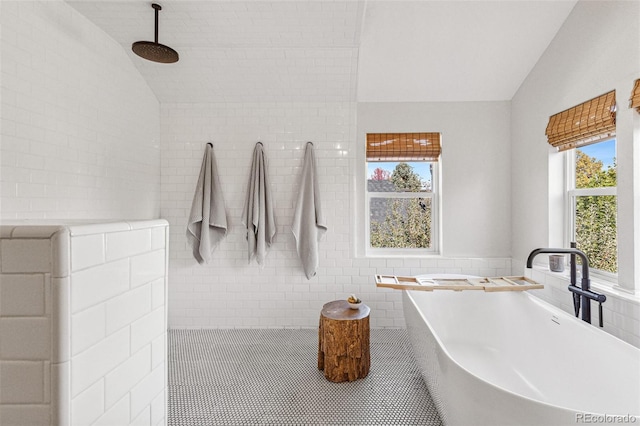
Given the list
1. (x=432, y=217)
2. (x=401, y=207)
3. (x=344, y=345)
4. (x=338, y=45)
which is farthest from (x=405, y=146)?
(x=344, y=345)

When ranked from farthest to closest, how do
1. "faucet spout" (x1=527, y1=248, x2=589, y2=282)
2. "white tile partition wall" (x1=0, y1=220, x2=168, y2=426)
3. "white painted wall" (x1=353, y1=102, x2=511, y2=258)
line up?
"white painted wall" (x1=353, y1=102, x2=511, y2=258) < "faucet spout" (x1=527, y1=248, x2=589, y2=282) < "white tile partition wall" (x1=0, y1=220, x2=168, y2=426)

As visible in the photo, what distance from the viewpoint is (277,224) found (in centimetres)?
313

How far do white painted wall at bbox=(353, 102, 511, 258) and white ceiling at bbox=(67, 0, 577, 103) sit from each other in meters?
0.12

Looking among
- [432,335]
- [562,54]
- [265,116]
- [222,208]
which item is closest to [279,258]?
[222,208]

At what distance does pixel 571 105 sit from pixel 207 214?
119 inches

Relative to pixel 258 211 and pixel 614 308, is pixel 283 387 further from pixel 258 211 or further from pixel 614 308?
pixel 614 308

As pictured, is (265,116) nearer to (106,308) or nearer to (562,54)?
Result: (562,54)

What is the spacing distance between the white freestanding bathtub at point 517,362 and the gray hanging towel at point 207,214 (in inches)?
71.1

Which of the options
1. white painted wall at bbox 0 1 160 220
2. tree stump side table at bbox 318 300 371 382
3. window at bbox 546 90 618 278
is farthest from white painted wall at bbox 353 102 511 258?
white painted wall at bbox 0 1 160 220

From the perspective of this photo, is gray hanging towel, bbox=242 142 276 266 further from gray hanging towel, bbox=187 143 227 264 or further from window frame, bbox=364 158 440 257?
window frame, bbox=364 158 440 257

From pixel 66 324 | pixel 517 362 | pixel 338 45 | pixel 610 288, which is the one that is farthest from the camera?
pixel 338 45

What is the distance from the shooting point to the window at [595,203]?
2143 millimetres

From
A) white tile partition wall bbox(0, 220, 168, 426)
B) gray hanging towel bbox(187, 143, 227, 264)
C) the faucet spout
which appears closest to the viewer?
white tile partition wall bbox(0, 220, 168, 426)

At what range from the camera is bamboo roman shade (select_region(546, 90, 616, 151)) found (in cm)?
197
